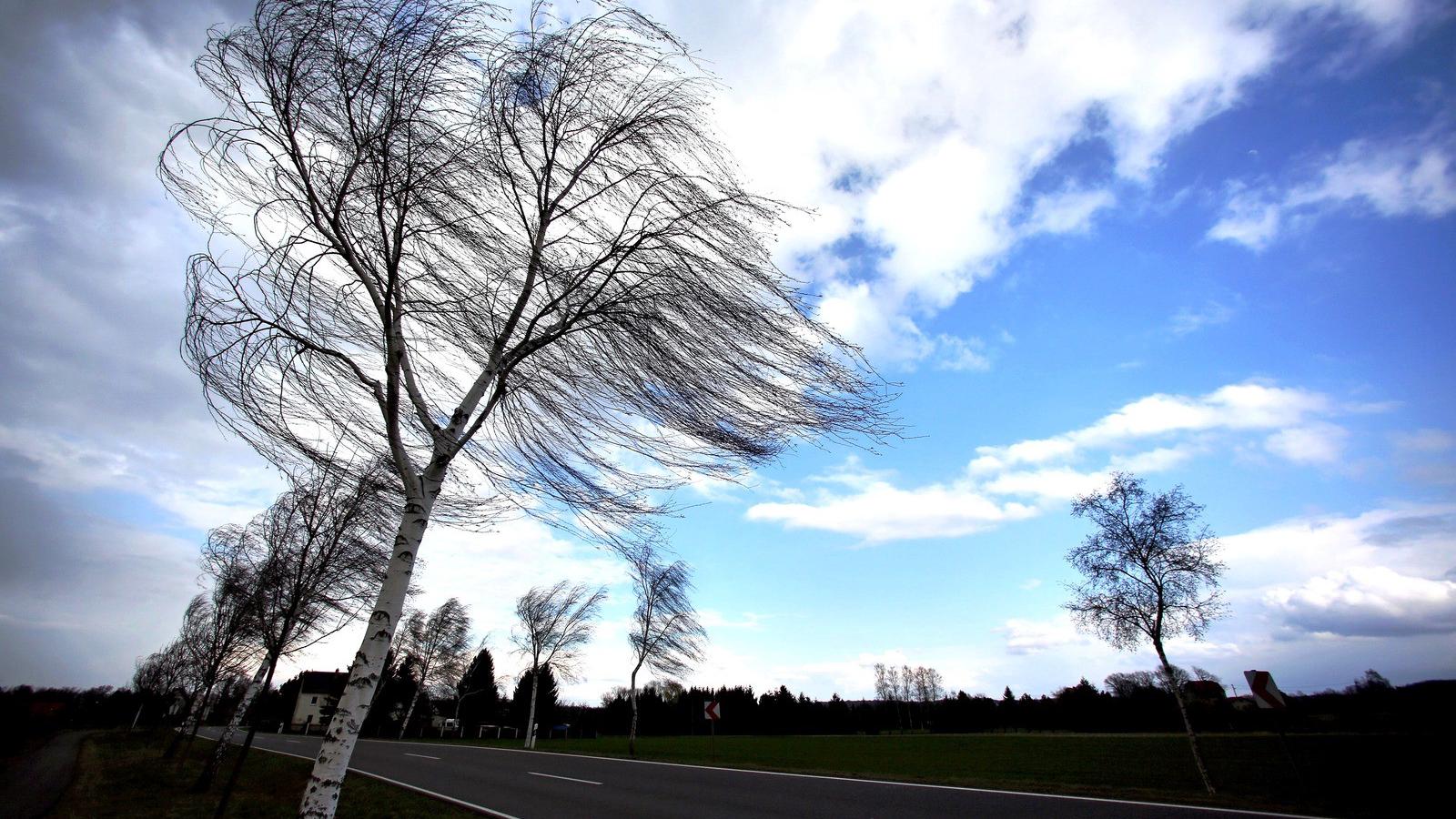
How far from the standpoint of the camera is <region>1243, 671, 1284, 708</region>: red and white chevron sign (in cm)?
1200

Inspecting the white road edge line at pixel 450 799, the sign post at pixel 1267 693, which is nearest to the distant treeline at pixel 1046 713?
the sign post at pixel 1267 693

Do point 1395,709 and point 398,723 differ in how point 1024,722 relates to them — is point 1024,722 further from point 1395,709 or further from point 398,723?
point 398,723

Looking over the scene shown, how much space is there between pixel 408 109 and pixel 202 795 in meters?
17.0

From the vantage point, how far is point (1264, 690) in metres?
12.3

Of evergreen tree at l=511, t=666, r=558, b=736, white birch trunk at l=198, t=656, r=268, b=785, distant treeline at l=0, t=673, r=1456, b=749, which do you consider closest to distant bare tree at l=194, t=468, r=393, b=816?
white birch trunk at l=198, t=656, r=268, b=785

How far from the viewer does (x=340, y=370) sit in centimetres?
523

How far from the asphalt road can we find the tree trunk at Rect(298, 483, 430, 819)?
807 centimetres

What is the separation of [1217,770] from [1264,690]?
13780 millimetres

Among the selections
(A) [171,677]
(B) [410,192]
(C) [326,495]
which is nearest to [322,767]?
(B) [410,192]

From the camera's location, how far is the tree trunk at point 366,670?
3.98 m

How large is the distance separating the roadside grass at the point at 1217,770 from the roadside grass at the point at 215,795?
9.13m

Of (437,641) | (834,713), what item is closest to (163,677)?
(437,641)

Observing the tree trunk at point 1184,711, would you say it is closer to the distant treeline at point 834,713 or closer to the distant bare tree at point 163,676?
the distant treeline at point 834,713

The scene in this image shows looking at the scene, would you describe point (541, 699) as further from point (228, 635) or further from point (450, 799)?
point (450, 799)
